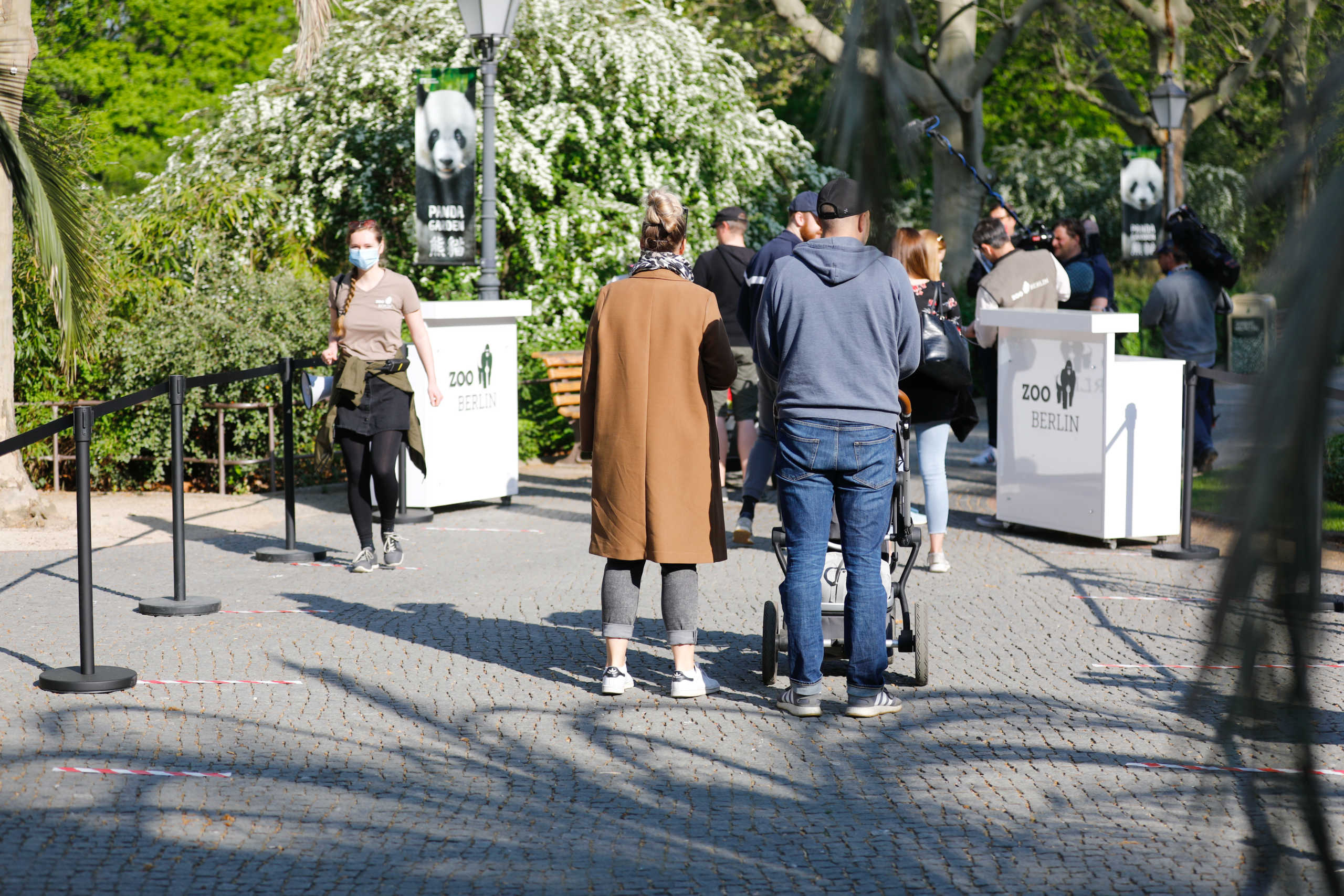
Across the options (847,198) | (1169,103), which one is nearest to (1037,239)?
(1169,103)

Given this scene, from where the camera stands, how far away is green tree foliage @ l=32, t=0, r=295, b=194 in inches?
923

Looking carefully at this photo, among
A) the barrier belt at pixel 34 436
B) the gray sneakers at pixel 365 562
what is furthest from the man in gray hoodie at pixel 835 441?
the gray sneakers at pixel 365 562

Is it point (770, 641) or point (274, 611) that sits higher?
point (770, 641)

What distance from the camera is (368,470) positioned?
8016 mm

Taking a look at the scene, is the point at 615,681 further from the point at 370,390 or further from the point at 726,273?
the point at 726,273

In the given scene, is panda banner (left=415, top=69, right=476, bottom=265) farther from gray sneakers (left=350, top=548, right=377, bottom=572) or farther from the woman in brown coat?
the woman in brown coat

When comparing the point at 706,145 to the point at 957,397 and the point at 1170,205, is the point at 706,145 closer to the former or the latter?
the point at 957,397

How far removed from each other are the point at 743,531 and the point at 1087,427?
7.02 feet

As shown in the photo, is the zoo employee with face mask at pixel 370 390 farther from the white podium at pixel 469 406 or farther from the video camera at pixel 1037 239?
the video camera at pixel 1037 239

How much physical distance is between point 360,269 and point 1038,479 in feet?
14.1

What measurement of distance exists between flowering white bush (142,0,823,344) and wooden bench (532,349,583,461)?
103 cm

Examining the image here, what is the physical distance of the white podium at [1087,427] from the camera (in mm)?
8594

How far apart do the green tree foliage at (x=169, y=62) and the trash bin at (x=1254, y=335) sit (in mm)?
22216

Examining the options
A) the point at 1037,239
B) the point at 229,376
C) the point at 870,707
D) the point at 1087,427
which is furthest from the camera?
the point at 1037,239
